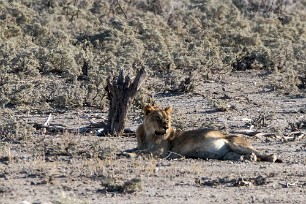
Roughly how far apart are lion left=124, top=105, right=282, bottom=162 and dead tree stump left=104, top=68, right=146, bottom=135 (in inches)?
92.1

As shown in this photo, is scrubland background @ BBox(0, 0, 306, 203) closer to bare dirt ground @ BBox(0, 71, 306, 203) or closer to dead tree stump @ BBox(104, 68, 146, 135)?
bare dirt ground @ BBox(0, 71, 306, 203)

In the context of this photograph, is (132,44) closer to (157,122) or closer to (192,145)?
(157,122)

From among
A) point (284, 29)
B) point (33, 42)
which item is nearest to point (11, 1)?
point (33, 42)

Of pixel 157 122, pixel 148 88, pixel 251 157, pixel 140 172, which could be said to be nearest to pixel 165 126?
pixel 157 122

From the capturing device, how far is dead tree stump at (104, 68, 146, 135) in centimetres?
1366

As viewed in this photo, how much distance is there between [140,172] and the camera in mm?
10062

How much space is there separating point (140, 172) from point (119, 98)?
151 inches

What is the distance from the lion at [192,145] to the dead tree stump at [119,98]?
7.67ft

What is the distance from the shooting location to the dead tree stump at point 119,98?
13656mm

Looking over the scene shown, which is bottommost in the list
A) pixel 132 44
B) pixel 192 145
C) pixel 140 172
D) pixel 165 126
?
pixel 140 172

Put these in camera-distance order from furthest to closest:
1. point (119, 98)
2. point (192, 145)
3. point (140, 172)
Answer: point (119, 98), point (192, 145), point (140, 172)

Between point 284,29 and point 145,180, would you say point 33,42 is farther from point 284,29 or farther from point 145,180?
point 145,180

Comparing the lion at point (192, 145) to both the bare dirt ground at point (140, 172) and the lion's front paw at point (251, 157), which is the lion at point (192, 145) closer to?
the lion's front paw at point (251, 157)

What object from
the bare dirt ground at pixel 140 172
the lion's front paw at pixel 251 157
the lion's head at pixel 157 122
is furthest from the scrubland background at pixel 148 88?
the lion's head at pixel 157 122
